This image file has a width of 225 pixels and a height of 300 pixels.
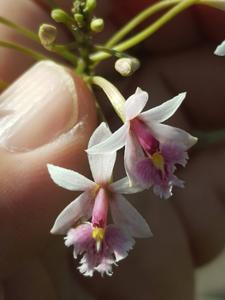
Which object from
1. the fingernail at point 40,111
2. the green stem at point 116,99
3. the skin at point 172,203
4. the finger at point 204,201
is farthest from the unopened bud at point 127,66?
the finger at point 204,201

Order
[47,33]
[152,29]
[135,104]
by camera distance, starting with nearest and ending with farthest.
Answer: [135,104], [47,33], [152,29]

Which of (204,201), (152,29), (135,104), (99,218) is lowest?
(204,201)

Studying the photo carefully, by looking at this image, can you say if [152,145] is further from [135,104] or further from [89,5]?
[89,5]

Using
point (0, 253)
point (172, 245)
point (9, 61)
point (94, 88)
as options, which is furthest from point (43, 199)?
point (172, 245)

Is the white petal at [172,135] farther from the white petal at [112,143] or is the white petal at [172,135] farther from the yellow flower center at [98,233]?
the yellow flower center at [98,233]

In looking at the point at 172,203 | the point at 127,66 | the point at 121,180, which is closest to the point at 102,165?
the point at 121,180

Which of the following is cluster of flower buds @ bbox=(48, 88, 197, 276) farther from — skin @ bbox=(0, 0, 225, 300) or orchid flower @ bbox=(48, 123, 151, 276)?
skin @ bbox=(0, 0, 225, 300)
